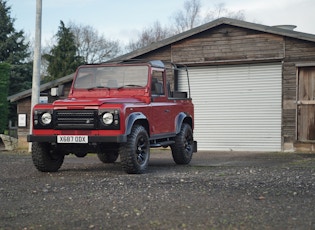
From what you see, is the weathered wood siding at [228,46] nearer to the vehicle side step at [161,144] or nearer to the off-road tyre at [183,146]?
the off-road tyre at [183,146]

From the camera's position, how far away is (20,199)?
680 centimetres

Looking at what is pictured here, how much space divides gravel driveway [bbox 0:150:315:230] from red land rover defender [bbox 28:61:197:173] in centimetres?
59

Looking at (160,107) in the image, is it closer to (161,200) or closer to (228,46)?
(161,200)

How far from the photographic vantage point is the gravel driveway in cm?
524

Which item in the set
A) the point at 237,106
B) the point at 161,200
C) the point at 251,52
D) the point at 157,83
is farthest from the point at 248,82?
the point at 161,200

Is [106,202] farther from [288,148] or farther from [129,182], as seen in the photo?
[288,148]

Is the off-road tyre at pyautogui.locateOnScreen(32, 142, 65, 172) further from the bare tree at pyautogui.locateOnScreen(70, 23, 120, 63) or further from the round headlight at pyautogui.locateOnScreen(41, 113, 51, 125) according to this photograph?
the bare tree at pyautogui.locateOnScreen(70, 23, 120, 63)

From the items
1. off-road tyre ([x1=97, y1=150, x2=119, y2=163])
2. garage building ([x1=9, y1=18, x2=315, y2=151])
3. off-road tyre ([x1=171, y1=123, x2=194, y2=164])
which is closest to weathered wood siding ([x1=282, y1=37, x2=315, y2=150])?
garage building ([x1=9, y1=18, x2=315, y2=151])

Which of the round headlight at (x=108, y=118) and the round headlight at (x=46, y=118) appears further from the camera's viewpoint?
the round headlight at (x=46, y=118)

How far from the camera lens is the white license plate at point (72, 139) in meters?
9.33

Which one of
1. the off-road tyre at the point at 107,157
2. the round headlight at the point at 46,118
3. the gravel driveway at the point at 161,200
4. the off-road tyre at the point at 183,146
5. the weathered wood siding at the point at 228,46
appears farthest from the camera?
the weathered wood siding at the point at 228,46

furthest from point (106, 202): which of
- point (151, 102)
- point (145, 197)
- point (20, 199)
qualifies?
point (151, 102)

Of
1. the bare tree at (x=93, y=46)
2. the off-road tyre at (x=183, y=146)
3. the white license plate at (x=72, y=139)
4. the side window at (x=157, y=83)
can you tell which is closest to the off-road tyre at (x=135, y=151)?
the white license plate at (x=72, y=139)

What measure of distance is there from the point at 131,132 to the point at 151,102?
122 cm
